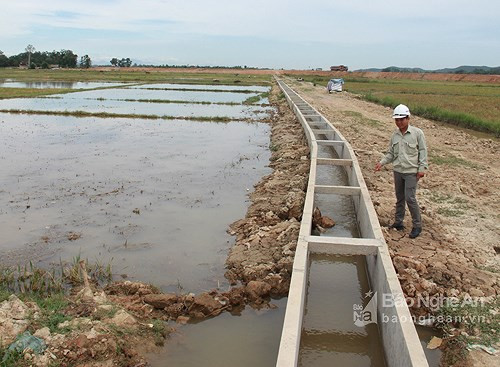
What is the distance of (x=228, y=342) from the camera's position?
3.69 meters

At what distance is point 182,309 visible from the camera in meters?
4.07

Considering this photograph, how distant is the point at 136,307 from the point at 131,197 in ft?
13.1

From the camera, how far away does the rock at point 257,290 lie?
14.1 ft

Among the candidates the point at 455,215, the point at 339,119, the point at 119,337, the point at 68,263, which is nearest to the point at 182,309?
the point at 119,337

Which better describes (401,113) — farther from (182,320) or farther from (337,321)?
(182,320)

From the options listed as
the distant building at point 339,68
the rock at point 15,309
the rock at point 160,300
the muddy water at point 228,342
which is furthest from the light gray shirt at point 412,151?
the distant building at point 339,68

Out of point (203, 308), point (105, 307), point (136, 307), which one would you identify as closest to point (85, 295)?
point (105, 307)

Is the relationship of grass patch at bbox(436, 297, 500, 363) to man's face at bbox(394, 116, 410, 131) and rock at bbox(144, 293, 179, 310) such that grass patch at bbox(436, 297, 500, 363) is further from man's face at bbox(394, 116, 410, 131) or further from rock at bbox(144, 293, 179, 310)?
rock at bbox(144, 293, 179, 310)

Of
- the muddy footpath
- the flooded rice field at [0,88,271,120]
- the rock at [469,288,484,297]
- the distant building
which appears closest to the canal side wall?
the muddy footpath

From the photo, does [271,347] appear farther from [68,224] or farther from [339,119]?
[339,119]

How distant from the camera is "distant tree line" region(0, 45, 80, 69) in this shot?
89.2m

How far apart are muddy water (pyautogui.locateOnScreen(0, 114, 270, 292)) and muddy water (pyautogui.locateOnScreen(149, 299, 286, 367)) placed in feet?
2.37

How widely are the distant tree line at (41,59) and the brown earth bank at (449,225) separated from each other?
310 ft

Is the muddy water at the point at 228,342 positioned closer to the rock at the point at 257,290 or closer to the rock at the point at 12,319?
the rock at the point at 257,290
